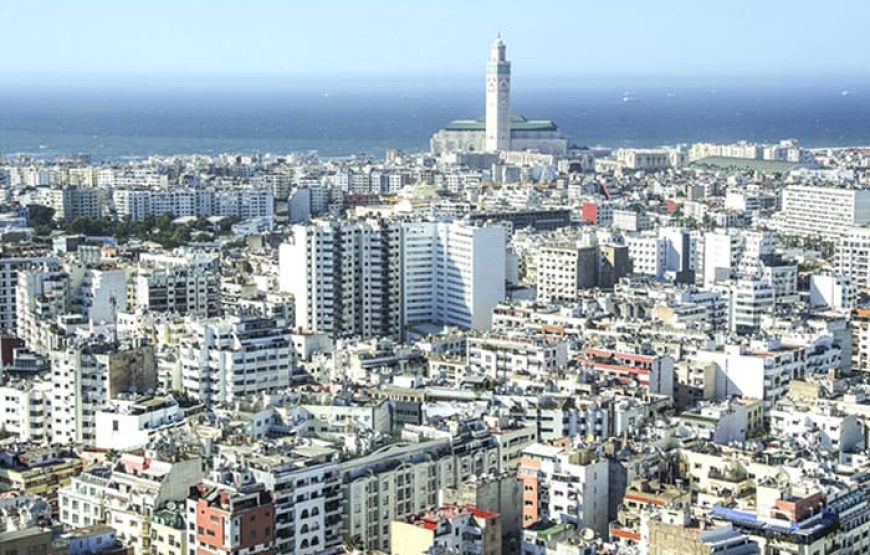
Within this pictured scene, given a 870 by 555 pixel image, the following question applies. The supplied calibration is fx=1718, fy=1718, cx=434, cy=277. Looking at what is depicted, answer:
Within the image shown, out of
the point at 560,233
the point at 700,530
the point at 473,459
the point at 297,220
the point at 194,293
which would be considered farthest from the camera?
the point at 297,220

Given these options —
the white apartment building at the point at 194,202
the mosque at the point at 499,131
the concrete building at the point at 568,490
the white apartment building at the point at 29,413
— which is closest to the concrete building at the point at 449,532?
the concrete building at the point at 568,490

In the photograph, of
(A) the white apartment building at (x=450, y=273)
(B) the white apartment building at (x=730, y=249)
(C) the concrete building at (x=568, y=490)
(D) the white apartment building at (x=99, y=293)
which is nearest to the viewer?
(C) the concrete building at (x=568, y=490)

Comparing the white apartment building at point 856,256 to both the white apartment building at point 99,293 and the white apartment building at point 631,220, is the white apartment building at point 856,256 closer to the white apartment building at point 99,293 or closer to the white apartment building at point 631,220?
the white apartment building at point 631,220

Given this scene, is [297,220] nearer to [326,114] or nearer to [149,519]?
[149,519]

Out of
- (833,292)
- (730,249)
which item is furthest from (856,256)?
(833,292)

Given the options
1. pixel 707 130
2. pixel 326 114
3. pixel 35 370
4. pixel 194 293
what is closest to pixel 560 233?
pixel 194 293

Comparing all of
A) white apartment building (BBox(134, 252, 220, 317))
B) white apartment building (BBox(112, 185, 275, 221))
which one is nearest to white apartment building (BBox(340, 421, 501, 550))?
white apartment building (BBox(134, 252, 220, 317))

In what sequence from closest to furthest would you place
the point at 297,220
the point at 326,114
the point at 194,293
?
1. the point at 194,293
2. the point at 297,220
3. the point at 326,114

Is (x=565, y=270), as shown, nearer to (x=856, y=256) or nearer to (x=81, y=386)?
(x=856, y=256)
